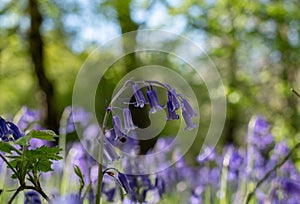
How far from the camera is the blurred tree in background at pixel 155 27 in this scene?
6.37 meters

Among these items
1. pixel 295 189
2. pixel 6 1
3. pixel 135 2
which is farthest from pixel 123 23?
pixel 295 189

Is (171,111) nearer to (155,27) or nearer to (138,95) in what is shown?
(138,95)

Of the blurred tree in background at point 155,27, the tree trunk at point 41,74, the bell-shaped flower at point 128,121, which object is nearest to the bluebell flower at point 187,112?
the bell-shaped flower at point 128,121

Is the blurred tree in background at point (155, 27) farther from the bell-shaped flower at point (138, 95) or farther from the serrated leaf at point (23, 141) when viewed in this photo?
the serrated leaf at point (23, 141)

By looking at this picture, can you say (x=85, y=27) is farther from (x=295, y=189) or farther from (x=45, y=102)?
(x=295, y=189)

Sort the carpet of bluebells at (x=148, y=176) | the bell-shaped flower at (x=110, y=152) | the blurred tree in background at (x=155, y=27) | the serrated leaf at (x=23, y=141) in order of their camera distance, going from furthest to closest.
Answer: the blurred tree in background at (x=155, y=27) → the carpet of bluebells at (x=148, y=176) → the bell-shaped flower at (x=110, y=152) → the serrated leaf at (x=23, y=141)

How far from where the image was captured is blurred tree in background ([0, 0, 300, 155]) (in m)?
6.37

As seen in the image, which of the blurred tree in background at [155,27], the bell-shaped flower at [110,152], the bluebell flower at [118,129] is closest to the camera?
the bluebell flower at [118,129]

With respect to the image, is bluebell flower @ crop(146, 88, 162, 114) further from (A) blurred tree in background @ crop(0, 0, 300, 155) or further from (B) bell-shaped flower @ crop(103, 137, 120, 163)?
(A) blurred tree in background @ crop(0, 0, 300, 155)

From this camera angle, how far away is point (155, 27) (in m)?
7.29

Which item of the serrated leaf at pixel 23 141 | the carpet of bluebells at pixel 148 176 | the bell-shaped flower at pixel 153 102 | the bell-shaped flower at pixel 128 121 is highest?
the carpet of bluebells at pixel 148 176

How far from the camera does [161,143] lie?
358cm

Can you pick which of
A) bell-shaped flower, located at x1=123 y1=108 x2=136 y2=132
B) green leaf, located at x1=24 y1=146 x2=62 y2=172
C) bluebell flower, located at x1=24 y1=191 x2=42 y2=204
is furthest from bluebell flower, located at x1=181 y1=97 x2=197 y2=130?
bluebell flower, located at x1=24 y1=191 x2=42 y2=204

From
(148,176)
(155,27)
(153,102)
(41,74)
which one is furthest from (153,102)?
(41,74)
